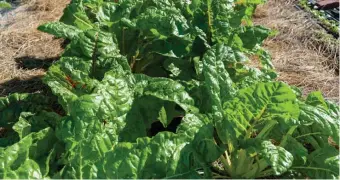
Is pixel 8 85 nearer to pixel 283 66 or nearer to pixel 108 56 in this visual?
pixel 108 56

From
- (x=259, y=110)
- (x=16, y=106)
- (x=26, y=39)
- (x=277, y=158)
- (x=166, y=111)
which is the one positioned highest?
(x=259, y=110)

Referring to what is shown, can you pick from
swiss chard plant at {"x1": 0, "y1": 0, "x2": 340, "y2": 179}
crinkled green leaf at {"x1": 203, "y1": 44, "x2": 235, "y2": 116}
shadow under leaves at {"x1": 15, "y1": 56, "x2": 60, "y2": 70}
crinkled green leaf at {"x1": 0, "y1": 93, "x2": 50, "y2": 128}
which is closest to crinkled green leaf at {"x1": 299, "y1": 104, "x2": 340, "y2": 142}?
swiss chard plant at {"x1": 0, "y1": 0, "x2": 340, "y2": 179}

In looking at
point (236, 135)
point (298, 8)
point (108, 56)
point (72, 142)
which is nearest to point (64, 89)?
point (108, 56)

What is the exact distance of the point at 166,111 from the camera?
2896mm

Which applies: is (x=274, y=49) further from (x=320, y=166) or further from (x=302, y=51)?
(x=320, y=166)

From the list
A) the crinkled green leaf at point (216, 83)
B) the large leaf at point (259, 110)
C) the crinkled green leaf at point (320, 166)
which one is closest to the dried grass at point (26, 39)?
the crinkled green leaf at point (216, 83)

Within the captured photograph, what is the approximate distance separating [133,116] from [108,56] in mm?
548

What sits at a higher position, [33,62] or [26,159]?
[26,159]

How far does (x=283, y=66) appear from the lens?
4.20 metres

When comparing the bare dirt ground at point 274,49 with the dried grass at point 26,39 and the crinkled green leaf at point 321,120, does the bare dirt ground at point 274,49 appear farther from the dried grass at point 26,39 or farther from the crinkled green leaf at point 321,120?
the crinkled green leaf at point 321,120

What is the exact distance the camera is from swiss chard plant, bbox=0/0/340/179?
7.50 feet

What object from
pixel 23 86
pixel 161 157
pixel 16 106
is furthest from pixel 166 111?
pixel 23 86

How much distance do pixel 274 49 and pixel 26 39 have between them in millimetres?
2649

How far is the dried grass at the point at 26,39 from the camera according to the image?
4137mm
